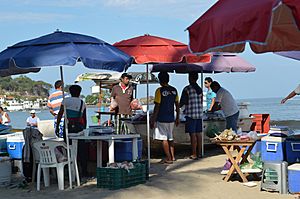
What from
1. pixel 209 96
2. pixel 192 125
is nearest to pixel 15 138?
pixel 192 125

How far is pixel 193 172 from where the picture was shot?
27.4ft

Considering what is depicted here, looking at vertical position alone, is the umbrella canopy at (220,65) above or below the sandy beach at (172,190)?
above

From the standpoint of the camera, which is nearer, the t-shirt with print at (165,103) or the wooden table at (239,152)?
the wooden table at (239,152)

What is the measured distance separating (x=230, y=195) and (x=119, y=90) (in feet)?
Result: 16.9

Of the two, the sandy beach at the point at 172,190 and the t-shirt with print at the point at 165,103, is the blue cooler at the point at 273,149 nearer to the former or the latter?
the sandy beach at the point at 172,190

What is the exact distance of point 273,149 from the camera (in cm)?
700

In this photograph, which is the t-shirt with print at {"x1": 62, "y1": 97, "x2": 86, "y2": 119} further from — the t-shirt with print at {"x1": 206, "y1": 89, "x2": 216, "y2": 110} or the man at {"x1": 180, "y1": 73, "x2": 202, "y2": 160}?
the t-shirt with print at {"x1": 206, "y1": 89, "x2": 216, "y2": 110}

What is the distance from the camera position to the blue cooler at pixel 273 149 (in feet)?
22.7

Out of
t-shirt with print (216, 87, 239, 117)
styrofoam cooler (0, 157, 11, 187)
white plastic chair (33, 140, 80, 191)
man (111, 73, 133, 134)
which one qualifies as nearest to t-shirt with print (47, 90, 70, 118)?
man (111, 73, 133, 134)

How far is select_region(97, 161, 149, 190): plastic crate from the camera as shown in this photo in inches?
281

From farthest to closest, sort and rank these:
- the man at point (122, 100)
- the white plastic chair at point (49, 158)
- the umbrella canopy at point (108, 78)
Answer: the umbrella canopy at point (108, 78)
the man at point (122, 100)
the white plastic chair at point (49, 158)

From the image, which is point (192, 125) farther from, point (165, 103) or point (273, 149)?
point (273, 149)

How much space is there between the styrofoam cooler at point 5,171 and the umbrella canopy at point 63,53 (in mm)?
1763

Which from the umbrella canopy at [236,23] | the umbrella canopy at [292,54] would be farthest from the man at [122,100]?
the umbrella canopy at [236,23]
